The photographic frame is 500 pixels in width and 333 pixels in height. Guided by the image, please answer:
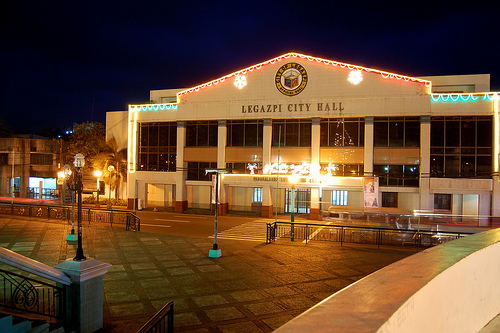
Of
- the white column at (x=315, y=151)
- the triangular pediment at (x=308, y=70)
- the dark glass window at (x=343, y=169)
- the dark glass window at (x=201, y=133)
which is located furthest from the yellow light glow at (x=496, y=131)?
the dark glass window at (x=201, y=133)

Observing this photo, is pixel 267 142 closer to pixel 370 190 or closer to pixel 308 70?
pixel 308 70

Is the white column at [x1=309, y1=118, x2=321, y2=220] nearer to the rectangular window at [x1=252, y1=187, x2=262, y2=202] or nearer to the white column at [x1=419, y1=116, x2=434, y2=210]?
the rectangular window at [x1=252, y1=187, x2=262, y2=202]

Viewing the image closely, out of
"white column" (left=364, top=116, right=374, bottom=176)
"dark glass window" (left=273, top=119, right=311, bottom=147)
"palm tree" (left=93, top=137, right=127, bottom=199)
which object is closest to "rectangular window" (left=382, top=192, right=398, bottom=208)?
"white column" (left=364, top=116, right=374, bottom=176)

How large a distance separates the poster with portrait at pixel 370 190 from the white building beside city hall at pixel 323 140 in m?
0.08

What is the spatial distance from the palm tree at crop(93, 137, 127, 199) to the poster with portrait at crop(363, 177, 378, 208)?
23844mm

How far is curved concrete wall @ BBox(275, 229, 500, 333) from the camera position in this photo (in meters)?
2.89

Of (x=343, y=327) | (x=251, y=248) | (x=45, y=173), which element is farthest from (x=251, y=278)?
(x=45, y=173)

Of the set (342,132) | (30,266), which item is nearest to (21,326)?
(30,266)

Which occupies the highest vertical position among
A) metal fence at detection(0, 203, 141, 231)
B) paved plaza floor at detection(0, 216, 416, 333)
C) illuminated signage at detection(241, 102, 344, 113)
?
illuminated signage at detection(241, 102, 344, 113)

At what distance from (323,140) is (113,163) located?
835 inches

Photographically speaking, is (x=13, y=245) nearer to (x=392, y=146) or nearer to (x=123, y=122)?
(x=123, y=122)

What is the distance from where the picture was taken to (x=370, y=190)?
28.5 metres

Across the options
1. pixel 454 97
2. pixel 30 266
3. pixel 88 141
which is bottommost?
pixel 30 266

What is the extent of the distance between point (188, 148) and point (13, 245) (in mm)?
19276
